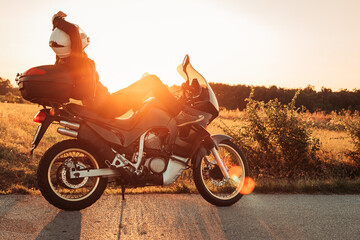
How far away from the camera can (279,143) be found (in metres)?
7.18

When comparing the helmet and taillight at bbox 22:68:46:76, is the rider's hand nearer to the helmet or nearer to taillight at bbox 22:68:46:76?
the helmet

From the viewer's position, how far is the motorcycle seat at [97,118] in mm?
3789

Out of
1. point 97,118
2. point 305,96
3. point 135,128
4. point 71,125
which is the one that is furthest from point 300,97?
point 71,125

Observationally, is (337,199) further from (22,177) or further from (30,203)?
(22,177)

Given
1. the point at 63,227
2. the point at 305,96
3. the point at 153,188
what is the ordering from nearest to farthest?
the point at 63,227 → the point at 153,188 → the point at 305,96

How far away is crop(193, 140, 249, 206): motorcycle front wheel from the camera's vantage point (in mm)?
4324

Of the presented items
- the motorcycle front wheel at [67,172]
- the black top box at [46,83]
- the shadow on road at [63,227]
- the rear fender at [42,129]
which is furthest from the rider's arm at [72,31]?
the shadow on road at [63,227]

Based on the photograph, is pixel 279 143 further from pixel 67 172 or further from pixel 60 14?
pixel 60 14

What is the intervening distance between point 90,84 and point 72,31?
629 millimetres

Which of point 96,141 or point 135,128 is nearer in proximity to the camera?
point 96,141

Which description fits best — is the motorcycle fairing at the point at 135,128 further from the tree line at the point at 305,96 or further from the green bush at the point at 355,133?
the tree line at the point at 305,96

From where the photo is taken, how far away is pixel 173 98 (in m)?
4.04

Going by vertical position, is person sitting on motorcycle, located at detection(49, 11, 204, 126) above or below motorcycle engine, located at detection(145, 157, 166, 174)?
above

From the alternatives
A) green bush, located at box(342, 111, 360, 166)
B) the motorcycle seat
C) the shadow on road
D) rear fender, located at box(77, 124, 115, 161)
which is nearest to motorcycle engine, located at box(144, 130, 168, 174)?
the motorcycle seat
